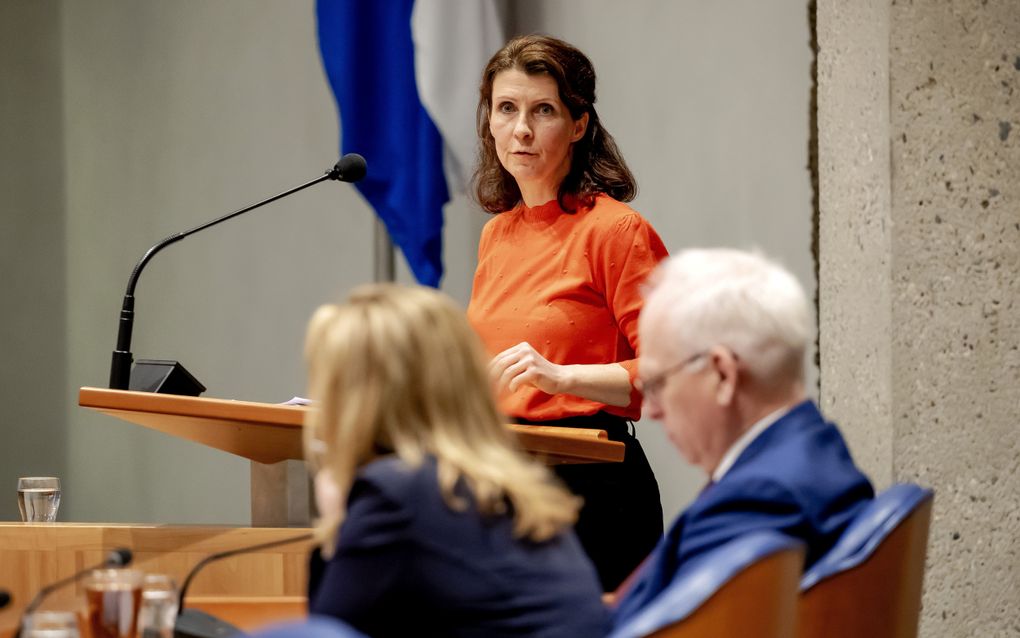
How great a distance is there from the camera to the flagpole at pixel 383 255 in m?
5.61

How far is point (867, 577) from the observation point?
5.01 feet

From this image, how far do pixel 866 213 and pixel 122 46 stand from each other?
3987mm

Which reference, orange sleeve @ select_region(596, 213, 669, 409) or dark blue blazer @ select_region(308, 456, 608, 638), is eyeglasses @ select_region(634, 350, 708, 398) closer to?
dark blue blazer @ select_region(308, 456, 608, 638)

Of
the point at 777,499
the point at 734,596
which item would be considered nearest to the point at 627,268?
Result: the point at 777,499

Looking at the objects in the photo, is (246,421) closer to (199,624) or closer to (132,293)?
(199,624)

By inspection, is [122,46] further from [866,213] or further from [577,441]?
[577,441]

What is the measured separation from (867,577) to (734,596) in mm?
276

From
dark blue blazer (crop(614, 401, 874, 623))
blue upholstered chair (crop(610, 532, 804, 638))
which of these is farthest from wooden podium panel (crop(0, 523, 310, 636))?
blue upholstered chair (crop(610, 532, 804, 638))

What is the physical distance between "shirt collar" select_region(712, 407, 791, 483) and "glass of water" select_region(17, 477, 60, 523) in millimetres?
1648

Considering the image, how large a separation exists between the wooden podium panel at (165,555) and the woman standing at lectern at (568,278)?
1.78 feet

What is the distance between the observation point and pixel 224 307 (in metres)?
5.88

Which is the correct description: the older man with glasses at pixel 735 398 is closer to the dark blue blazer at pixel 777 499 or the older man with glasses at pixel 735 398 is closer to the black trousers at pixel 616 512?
the dark blue blazer at pixel 777 499

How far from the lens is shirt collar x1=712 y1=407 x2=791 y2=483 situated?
5.47ft

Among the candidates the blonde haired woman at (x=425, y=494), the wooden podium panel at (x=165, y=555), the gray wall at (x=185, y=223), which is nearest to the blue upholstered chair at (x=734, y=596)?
the blonde haired woman at (x=425, y=494)
